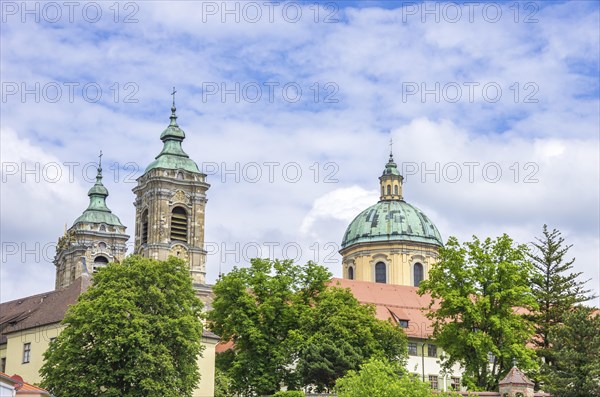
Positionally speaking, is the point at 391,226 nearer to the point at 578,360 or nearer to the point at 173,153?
the point at 173,153

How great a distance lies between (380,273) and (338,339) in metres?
38.5

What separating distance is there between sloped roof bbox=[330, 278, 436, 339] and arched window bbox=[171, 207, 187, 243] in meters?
18.5

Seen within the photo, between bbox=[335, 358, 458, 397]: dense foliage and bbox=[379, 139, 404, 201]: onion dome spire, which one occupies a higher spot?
bbox=[379, 139, 404, 201]: onion dome spire

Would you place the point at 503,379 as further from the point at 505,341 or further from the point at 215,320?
the point at 215,320

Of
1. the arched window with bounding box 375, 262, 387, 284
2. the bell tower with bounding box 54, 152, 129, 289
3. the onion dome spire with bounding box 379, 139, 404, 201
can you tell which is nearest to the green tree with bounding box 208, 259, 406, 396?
the arched window with bounding box 375, 262, 387, 284

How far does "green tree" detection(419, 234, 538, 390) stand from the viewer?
6069 cm

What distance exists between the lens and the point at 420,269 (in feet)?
340

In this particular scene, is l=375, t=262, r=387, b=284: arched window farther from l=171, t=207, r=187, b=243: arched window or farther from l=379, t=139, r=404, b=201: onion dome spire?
l=171, t=207, r=187, b=243: arched window

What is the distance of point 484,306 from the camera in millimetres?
61438

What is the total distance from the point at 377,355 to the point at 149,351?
52.9 ft

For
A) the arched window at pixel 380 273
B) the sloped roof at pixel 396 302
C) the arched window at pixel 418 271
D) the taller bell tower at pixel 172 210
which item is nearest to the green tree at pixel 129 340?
the sloped roof at pixel 396 302

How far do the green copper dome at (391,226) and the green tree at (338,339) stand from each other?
3531cm

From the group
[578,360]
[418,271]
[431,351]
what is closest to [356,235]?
[418,271]

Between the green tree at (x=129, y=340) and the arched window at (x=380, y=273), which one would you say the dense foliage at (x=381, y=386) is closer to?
the green tree at (x=129, y=340)
